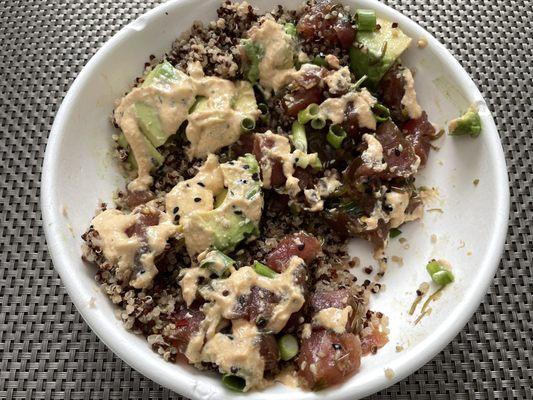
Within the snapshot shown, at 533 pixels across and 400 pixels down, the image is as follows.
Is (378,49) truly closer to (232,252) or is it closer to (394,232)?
(394,232)

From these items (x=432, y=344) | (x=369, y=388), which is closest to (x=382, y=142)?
(x=432, y=344)

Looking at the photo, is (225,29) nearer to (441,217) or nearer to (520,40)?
(441,217)

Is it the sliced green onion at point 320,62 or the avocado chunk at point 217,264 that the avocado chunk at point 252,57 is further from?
the avocado chunk at point 217,264

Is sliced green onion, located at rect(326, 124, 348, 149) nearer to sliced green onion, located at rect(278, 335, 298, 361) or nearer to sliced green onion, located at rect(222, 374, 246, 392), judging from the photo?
sliced green onion, located at rect(278, 335, 298, 361)

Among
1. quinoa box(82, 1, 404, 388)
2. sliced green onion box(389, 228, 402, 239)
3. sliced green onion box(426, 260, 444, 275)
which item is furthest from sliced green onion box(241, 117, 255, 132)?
sliced green onion box(426, 260, 444, 275)

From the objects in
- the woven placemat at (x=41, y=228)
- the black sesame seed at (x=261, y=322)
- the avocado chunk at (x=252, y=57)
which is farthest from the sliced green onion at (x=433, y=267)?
the avocado chunk at (x=252, y=57)
